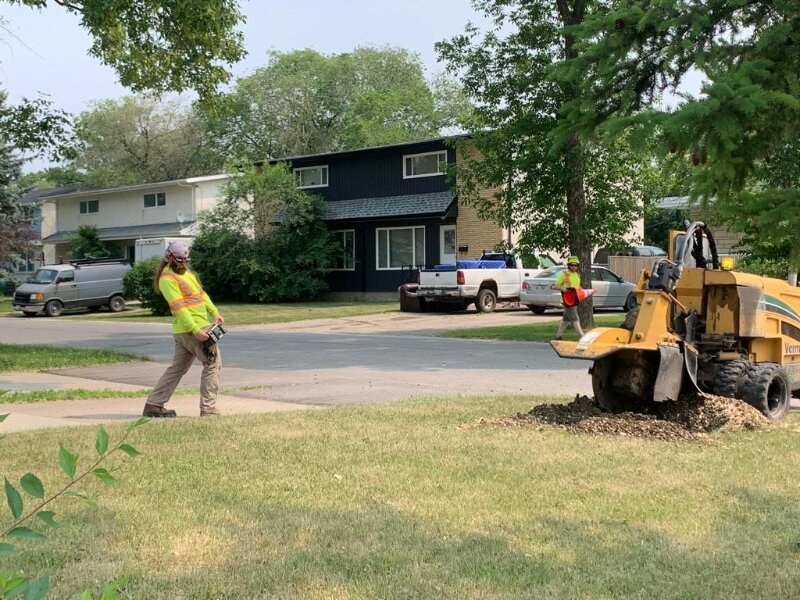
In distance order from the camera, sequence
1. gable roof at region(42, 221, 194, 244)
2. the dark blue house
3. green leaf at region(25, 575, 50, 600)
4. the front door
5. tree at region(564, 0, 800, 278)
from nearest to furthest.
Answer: green leaf at region(25, 575, 50, 600) → tree at region(564, 0, 800, 278) → the dark blue house → the front door → gable roof at region(42, 221, 194, 244)

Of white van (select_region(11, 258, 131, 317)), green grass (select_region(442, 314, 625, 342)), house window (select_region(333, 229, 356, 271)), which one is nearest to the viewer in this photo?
green grass (select_region(442, 314, 625, 342))

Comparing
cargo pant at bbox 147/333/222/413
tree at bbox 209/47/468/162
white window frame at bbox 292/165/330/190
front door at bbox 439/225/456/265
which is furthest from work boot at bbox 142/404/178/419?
tree at bbox 209/47/468/162

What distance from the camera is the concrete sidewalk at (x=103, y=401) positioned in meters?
9.57

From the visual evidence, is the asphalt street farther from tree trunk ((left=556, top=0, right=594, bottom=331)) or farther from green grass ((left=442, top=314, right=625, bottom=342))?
tree trunk ((left=556, top=0, right=594, bottom=331))

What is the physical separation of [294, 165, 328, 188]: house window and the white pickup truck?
37.2 feet

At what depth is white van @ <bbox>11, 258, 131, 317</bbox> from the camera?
35.5 metres

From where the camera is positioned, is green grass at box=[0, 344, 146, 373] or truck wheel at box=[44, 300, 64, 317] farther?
truck wheel at box=[44, 300, 64, 317]

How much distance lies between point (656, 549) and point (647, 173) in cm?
1764

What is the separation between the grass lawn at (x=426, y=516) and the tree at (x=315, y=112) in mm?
63575

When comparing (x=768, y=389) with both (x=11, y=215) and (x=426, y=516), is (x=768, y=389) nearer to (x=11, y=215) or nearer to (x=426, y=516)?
(x=426, y=516)

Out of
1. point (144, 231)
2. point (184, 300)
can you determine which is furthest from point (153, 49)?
point (144, 231)

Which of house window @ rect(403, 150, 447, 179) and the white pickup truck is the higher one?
house window @ rect(403, 150, 447, 179)

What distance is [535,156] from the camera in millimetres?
20688

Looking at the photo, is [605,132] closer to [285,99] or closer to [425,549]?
[425,549]
